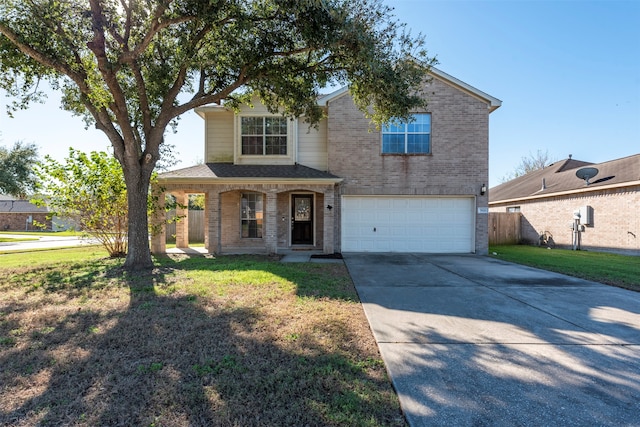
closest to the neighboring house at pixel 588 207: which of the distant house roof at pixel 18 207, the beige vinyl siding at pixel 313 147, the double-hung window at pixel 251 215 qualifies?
the beige vinyl siding at pixel 313 147

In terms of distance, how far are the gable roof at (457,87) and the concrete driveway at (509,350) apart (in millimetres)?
7690

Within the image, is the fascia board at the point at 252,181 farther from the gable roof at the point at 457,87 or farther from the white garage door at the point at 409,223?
the gable roof at the point at 457,87

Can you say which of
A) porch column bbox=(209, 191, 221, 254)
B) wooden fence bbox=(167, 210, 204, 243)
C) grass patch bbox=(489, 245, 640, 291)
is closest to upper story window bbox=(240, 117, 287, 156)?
porch column bbox=(209, 191, 221, 254)

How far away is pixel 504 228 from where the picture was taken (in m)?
17.2

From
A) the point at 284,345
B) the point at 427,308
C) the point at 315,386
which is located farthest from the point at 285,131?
the point at 315,386

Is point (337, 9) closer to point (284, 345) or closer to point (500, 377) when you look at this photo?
point (284, 345)

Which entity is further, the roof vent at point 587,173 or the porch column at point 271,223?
the roof vent at point 587,173

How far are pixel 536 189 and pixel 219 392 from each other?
21232mm

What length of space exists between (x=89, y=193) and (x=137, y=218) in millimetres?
3064

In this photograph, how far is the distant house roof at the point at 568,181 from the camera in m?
13.2

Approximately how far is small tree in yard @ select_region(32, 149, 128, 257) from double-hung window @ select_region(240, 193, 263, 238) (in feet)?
13.8

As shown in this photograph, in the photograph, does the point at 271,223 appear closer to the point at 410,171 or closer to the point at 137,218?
the point at 137,218

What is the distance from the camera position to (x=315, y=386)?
2.72 meters

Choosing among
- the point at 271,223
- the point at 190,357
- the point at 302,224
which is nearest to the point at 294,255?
the point at 271,223
